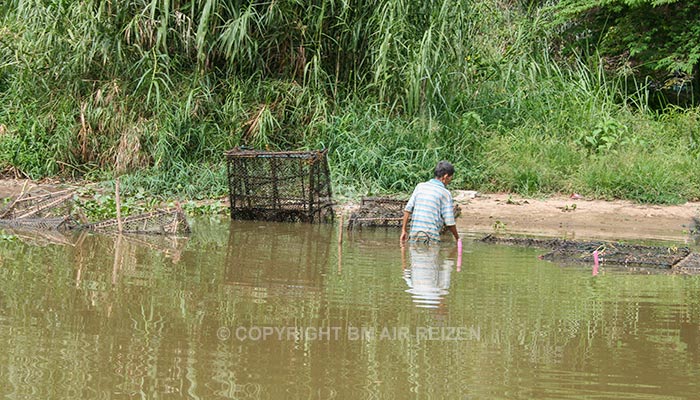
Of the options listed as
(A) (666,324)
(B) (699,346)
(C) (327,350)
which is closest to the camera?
(C) (327,350)

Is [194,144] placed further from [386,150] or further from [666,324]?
[666,324]

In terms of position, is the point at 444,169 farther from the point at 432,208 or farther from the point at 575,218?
the point at 575,218

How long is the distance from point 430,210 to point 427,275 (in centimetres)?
170

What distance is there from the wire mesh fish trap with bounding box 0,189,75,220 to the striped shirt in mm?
3545

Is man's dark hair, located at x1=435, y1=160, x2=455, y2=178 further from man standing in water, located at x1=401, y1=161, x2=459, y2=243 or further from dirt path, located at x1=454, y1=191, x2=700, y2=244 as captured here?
dirt path, located at x1=454, y1=191, x2=700, y2=244

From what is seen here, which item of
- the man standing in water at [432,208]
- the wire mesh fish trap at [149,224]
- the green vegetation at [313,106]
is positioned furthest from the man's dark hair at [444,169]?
the green vegetation at [313,106]

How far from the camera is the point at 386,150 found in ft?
43.6

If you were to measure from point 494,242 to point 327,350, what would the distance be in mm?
5133

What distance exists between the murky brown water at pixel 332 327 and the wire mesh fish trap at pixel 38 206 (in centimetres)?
162

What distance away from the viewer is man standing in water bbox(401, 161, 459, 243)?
915cm

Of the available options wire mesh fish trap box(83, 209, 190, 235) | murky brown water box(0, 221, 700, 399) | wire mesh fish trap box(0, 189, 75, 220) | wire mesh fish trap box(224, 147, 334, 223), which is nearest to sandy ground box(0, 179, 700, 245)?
wire mesh fish trap box(224, 147, 334, 223)

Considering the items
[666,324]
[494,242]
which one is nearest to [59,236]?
[494,242]

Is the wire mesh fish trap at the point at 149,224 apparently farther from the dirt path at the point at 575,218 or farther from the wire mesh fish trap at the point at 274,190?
the dirt path at the point at 575,218

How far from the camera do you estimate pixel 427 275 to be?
7.59 metres
